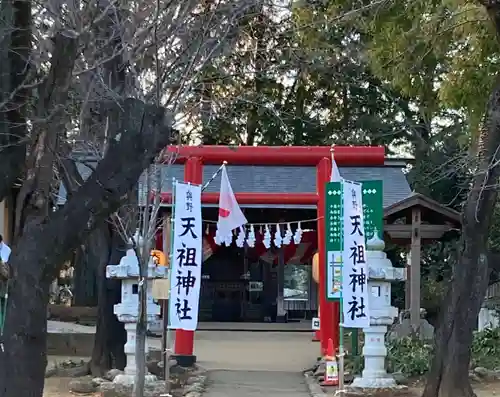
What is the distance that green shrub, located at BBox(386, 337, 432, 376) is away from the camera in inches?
509

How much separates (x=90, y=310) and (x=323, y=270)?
1003 centimetres

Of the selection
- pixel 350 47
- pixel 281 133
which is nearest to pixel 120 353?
pixel 350 47

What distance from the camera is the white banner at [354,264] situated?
11289 millimetres

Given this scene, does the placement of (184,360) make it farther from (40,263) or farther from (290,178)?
(290,178)

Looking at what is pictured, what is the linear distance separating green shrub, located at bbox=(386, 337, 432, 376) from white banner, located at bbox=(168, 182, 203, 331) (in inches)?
145

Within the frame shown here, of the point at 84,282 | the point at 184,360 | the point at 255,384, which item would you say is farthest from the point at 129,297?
the point at 84,282

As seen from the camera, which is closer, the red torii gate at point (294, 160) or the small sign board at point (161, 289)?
the small sign board at point (161, 289)

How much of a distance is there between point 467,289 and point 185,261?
3.83m

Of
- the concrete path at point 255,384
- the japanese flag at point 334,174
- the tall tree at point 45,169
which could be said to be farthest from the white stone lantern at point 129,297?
the tall tree at point 45,169

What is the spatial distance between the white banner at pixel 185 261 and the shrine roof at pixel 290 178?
337 inches

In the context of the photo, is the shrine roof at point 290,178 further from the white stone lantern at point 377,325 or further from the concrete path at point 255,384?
the white stone lantern at point 377,325

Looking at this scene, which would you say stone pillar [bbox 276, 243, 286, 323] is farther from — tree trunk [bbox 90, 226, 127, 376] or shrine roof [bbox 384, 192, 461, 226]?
tree trunk [bbox 90, 226, 127, 376]

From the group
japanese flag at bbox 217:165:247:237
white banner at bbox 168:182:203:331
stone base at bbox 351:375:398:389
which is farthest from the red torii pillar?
white banner at bbox 168:182:203:331

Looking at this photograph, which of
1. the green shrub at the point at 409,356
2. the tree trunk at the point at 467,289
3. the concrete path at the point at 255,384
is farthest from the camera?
the green shrub at the point at 409,356
